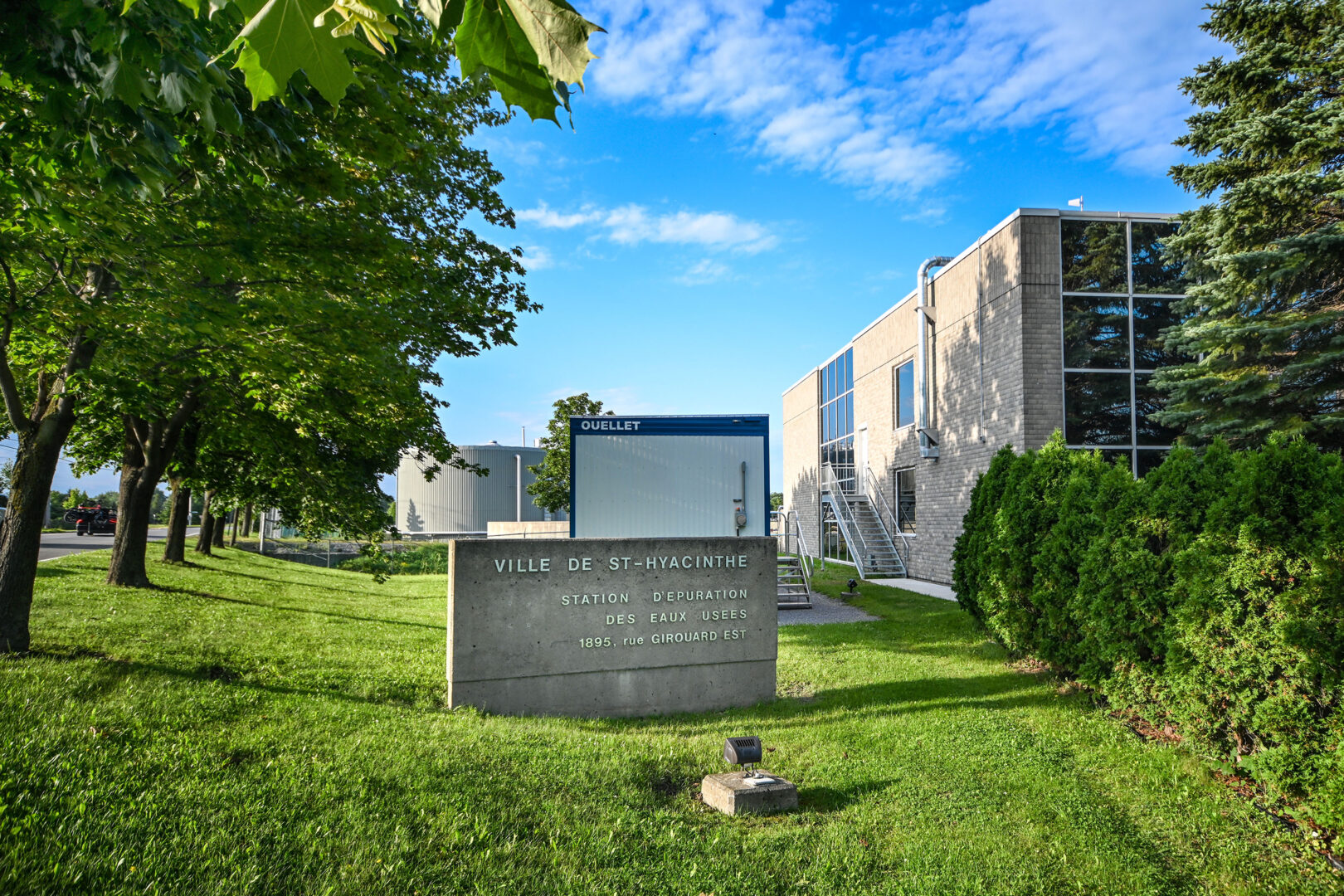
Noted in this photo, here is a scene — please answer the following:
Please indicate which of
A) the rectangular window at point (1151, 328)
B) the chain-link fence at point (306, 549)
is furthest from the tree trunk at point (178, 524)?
the rectangular window at point (1151, 328)

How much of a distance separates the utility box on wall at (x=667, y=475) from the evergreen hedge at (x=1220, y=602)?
4.88m

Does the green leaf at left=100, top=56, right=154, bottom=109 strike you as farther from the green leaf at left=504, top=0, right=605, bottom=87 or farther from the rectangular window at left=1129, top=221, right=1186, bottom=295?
the rectangular window at left=1129, top=221, right=1186, bottom=295

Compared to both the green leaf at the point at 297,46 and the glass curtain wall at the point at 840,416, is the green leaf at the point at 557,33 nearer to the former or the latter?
the green leaf at the point at 297,46

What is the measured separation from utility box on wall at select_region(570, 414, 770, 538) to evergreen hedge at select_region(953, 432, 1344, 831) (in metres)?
4.88

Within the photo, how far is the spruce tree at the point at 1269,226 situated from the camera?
9.77 meters

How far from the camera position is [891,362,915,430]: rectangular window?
1855 cm

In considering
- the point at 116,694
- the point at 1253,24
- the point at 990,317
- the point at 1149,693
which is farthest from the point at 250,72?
the point at 990,317

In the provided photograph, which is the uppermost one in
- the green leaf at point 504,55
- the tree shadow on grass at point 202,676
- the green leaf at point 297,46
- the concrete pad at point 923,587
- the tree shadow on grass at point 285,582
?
the green leaf at point 504,55

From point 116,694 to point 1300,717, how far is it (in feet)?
27.8

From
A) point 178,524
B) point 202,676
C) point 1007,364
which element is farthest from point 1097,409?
point 178,524

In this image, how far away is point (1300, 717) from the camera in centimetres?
429

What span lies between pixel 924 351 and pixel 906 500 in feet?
14.5

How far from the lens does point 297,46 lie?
4.03ft

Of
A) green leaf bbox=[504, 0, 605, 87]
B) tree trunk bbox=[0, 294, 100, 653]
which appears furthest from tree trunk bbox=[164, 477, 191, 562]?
green leaf bbox=[504, 0, 605, 87]
